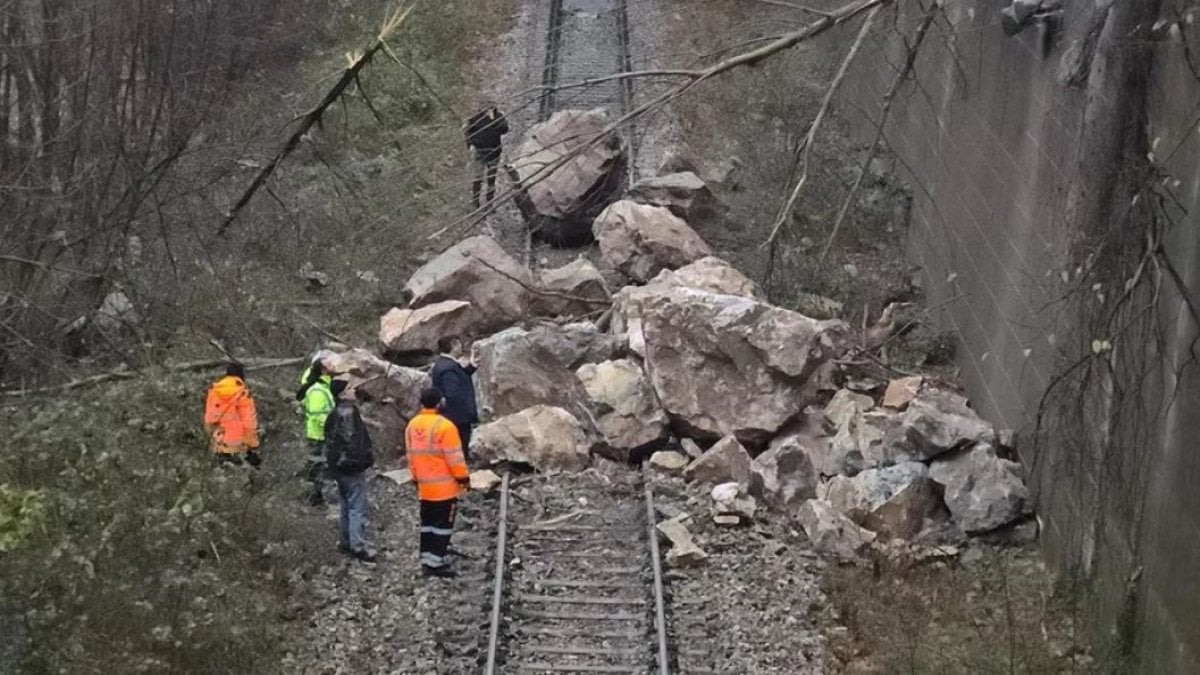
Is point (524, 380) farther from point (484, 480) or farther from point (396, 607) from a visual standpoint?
point (396, 607)

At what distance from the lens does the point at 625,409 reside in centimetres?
1376

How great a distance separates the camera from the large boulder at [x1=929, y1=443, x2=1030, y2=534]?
12.4 m

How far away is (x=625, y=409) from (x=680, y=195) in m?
6.29

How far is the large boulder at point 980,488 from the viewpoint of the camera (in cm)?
1236

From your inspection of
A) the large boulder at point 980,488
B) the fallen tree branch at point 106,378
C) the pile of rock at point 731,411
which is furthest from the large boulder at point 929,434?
the fallen tree branch at point 106,378

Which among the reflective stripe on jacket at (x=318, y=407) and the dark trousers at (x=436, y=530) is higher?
the reflective stripe on jacket at (x=318, y=407)

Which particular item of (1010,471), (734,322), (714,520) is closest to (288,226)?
(734,322)

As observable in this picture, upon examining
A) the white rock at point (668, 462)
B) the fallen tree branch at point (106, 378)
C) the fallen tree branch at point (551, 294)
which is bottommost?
the white rock at point (668, 462)

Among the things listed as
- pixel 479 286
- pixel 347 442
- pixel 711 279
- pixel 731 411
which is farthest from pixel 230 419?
pixel 711 279

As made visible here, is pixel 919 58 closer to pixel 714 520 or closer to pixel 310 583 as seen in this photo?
pixel 714 520

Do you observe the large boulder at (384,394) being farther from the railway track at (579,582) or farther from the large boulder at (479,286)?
the large boulder at (479,286)

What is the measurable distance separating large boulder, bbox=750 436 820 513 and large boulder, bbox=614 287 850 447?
785 millimetres

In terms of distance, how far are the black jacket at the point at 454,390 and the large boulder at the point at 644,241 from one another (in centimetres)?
510

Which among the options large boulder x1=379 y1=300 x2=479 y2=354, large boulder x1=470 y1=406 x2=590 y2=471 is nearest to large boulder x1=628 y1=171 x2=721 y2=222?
large boulder x1=379 y1=300 x2=479 y2=354
